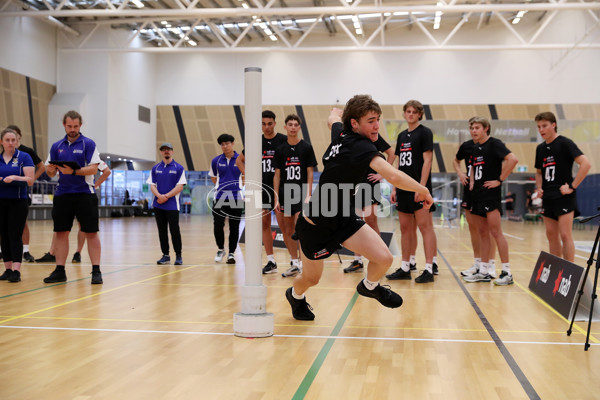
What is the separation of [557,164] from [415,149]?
4.52 ft

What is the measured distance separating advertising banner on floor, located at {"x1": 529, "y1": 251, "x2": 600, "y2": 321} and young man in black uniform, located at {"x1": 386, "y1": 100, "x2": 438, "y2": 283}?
42.7 inches

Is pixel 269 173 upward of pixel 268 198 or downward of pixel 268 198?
upward

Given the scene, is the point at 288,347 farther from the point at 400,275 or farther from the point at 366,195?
the point at 366,195

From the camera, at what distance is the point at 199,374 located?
2750 millimetres

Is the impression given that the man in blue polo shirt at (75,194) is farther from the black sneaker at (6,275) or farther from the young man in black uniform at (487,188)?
the young man in black uniform at (487,188)

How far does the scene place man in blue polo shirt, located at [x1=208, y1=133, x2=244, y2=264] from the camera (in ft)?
25.3

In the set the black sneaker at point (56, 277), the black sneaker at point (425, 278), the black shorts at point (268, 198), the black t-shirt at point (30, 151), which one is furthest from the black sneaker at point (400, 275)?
the black t-shirt at point (30, 151)

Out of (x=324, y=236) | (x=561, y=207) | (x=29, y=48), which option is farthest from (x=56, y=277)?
(x=29, y=48)

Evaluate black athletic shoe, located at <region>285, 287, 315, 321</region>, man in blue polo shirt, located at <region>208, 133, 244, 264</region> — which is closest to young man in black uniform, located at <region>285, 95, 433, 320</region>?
black athletic shoe, located at <region>285, 287, 315, 321</region>

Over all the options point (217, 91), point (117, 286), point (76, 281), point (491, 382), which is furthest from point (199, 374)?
point (217, 91)

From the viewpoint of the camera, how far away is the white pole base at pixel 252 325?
11.6 feet

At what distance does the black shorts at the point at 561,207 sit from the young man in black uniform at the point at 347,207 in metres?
2.46

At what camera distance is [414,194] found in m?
6.07

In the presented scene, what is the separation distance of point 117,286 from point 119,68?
19686mm
